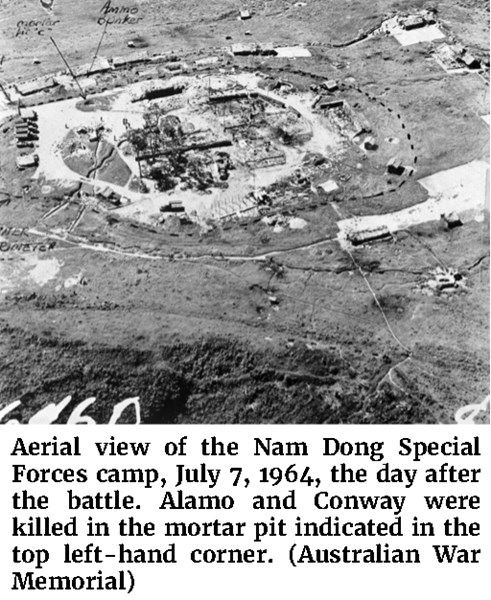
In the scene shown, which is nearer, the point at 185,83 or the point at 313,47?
the point at 185,83

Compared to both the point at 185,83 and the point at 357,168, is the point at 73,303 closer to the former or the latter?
the point at 357,168

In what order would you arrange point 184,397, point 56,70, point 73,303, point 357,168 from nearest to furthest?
point 184,397 < point 73,303 < point 357,168 < point 56,70
